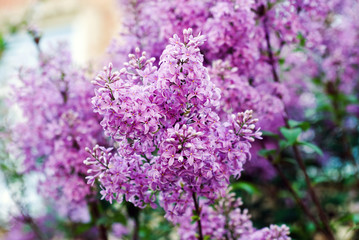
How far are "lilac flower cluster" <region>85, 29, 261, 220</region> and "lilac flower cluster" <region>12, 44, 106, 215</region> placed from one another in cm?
44

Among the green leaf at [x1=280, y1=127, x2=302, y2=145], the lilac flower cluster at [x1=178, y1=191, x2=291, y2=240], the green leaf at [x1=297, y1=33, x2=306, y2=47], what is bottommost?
the lilac flower cluster at [x1=178, y1=191, x2=291, y2=240]

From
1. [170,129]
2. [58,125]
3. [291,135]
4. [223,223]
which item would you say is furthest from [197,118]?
[58,125]

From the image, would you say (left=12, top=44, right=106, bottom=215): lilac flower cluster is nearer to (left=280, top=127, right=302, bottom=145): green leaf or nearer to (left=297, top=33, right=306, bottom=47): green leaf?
(left=280, top=127, right=302, bottom=145): green leaf

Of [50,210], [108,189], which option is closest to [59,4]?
[50,210]

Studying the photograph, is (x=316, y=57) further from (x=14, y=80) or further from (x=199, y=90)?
(x=14, y=80)

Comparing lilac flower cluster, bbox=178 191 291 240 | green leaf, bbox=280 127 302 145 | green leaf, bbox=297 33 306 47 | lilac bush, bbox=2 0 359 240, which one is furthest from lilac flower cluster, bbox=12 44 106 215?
green leaf, bbox=297 33 306 47

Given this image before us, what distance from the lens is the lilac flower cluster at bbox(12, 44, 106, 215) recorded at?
1267mm

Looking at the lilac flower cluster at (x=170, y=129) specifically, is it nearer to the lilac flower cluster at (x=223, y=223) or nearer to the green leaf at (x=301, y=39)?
the lilac flower cluster at (x=223, y=223)

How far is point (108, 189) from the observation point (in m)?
0.85

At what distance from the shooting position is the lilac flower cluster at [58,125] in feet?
4.16

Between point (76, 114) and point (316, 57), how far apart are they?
55.6 inches

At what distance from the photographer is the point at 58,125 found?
4.25ft

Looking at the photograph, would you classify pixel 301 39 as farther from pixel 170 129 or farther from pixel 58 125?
pixel 58 125

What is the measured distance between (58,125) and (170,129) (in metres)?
0.67
